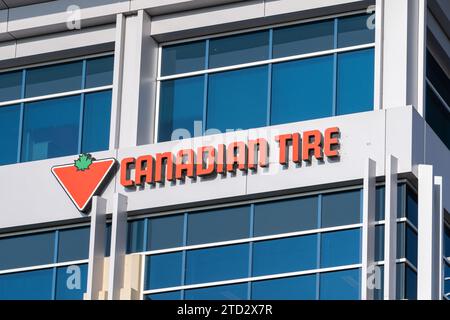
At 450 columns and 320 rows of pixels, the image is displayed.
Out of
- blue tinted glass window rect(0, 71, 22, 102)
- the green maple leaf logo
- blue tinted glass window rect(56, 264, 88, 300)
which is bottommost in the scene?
blue tinted glass window rect(56, 264, 88, 300)

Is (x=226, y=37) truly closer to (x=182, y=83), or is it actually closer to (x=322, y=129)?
(x=182, y=83)

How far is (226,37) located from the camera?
30.8 meters

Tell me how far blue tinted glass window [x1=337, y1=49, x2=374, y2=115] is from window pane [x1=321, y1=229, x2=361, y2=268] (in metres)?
2.65

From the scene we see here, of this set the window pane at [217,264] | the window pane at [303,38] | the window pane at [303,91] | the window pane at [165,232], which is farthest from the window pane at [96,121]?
the window pane at [303,38]

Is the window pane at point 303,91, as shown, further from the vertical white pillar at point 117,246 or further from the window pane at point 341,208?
the vertical white pillar at point 117,246

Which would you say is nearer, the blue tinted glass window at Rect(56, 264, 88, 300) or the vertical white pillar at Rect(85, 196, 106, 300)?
the vertical white pillar at Rect(85, 196, 106, 300)

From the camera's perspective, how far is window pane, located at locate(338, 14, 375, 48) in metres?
29.1

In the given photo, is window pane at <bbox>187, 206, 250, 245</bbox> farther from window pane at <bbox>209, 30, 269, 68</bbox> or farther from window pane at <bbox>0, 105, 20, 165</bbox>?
window pane at <bbox>0, 105, 20, 165</bbox>

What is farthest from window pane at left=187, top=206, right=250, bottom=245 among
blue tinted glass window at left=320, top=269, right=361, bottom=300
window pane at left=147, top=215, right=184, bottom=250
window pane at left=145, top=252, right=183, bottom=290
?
blue tinted glass window at left=320, top=269, right=361, bottom=300

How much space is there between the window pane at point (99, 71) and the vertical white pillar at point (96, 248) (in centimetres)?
316

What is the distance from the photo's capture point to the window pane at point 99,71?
31.8 metres
